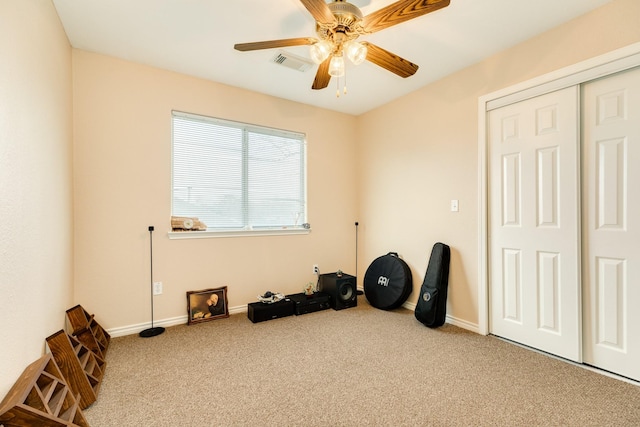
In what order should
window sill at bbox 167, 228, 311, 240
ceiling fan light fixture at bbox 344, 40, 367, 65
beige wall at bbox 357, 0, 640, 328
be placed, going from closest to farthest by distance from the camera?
ceiling fan light fixture at bbox 344, 40, 367, 65 < beige wall at bbox 357, 0, 640, 328 < window sill at bbox 167, 228, 311, 240

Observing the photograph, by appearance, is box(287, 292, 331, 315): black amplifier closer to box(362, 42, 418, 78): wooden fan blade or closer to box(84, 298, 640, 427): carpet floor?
box(84, 298, 640, 427): carpet floor

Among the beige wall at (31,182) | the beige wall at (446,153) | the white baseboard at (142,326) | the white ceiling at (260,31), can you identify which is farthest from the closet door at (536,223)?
the beige wall at (31,182)

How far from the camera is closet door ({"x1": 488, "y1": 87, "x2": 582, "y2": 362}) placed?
7.19ft

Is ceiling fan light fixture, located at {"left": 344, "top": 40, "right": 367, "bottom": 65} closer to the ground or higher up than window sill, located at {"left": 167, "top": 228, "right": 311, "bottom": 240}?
higher up

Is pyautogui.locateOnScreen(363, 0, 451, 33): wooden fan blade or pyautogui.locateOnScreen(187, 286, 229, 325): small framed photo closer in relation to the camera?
pyautogui.locateOnScreen(363, 0, 451, 33): wooden fan blade

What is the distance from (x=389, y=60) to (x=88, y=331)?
9.78 ft

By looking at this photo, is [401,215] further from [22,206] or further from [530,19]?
[22,206]

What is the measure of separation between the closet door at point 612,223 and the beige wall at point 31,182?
344 cm

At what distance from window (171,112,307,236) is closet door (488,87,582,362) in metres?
2.21

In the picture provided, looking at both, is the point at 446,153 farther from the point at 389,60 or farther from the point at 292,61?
the point at 292,61

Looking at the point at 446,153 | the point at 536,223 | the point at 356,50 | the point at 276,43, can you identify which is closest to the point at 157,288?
the point at 276,43

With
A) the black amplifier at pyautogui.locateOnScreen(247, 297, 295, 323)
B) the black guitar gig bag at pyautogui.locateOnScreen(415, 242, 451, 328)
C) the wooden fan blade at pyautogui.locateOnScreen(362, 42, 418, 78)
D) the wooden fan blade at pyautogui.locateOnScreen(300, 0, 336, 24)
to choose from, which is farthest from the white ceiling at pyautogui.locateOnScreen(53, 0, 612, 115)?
the black amplifier at pyautogui.locateOnScreen(247, 297, 295, 323)

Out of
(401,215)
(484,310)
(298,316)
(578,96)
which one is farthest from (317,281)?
(578,96)

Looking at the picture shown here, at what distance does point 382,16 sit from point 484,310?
2575 mm
